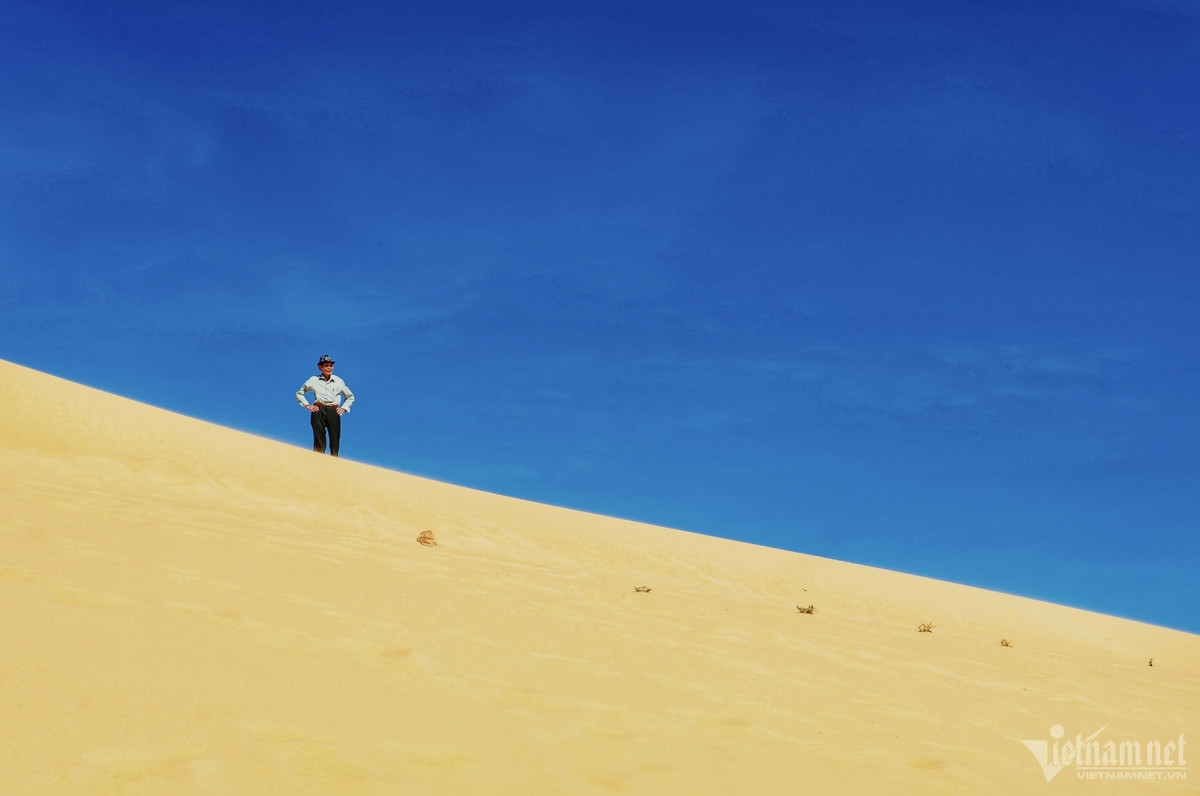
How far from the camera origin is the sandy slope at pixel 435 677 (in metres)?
3.63

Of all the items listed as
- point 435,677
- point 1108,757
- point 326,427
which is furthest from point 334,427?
point 1108,757

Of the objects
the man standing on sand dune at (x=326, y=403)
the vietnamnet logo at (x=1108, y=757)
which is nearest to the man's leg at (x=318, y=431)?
the man standing on sand dune at (x=326, y=403)

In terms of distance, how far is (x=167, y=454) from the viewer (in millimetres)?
12891

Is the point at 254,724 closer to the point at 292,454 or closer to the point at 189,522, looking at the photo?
the point at 189,522

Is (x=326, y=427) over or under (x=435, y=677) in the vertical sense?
over

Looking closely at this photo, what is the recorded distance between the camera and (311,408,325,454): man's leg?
48.0ft

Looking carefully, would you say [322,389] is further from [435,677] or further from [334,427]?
[435,677]

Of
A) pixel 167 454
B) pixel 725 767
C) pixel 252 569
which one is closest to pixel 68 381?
pixel 167 454

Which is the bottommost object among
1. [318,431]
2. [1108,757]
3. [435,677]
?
[435,677]

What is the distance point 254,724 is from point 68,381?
1371 centimetres

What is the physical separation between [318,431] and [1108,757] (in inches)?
472

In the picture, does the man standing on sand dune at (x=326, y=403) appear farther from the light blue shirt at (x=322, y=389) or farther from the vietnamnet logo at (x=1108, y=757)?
the vietnamnet logo at (x=1108, y=757)

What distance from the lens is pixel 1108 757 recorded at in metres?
5.43

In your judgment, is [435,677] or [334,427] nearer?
[435,677]
